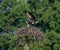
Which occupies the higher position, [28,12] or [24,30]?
[24,30]

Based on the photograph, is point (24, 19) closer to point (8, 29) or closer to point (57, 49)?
point (8, 29)

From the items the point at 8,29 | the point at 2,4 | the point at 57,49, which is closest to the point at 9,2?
the point at 2,4

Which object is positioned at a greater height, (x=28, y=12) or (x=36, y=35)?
(x=36, y=35)

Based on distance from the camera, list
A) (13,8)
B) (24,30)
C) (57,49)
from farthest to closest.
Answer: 1. (13,8)
2. (57,49)
3. (24,30)

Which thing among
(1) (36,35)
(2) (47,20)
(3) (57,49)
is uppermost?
(1) (36,35)

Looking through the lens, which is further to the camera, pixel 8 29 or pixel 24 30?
pixel 8 29

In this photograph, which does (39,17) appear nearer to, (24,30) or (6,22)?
(6,22)

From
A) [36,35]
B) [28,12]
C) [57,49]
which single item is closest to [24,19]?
[28,12]

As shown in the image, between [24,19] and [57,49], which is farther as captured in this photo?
[24,19]

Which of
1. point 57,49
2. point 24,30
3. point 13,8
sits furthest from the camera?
point 13,8
